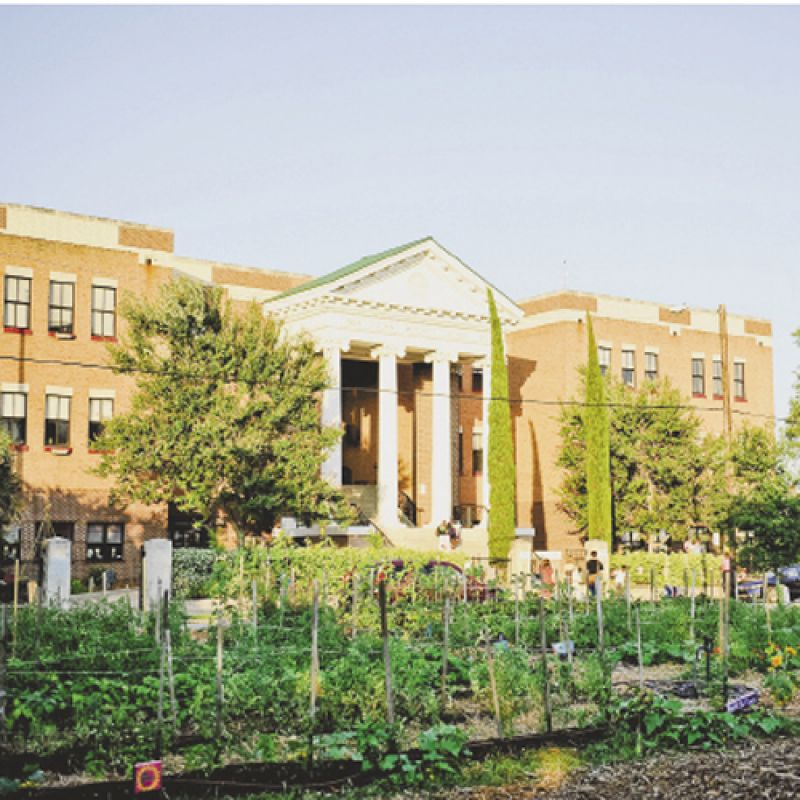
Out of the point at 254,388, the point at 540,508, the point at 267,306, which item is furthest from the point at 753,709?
the point at 540,508

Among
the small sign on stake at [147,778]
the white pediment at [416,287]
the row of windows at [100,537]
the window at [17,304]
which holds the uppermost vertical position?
the white pediment at [416,287]

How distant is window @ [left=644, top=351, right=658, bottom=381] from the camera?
178 feet

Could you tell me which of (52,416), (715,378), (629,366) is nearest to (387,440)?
(52,416)

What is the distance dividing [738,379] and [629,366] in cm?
753

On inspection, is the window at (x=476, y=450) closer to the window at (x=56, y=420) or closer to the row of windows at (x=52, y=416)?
the row of windows at (x=52, y=416)

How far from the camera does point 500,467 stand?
41219mm

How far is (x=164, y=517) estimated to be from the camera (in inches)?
1485

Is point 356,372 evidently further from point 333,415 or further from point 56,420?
point 56,420

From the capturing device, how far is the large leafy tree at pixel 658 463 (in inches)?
1684

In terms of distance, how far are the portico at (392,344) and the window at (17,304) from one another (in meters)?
8.67

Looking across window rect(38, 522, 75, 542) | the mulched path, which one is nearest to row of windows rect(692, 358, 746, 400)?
window rect(38, 522, 75, 542)

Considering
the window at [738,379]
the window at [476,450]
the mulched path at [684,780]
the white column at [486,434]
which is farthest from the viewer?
the window at [738,379]

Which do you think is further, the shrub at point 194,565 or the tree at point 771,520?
the shrub at point 194,565

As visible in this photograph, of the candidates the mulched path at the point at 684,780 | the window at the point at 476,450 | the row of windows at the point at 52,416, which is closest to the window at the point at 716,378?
the window at the point at 476,450
